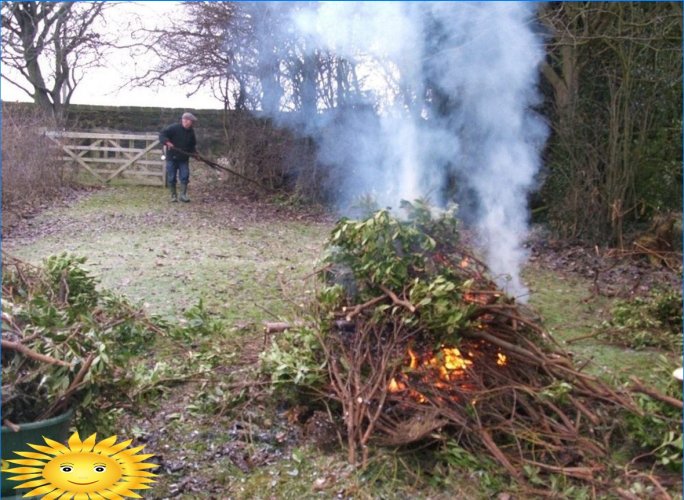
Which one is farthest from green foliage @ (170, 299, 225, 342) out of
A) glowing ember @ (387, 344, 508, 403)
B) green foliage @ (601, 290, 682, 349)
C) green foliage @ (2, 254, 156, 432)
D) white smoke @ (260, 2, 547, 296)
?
green foliage @ (601, 290, 682, 349)

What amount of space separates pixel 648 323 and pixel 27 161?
9.72m

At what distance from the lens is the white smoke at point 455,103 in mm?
6316

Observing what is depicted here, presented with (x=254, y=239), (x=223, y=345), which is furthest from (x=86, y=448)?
(x=254, y=239)

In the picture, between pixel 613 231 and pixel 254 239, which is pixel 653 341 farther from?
pixel 254 239

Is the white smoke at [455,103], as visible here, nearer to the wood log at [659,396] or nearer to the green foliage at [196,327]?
the green foliage at [196,327]

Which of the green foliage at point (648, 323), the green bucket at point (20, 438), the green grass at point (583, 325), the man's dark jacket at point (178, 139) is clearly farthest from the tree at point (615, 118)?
the green bucket at point (20, 438)

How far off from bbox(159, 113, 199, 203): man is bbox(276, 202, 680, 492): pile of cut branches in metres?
7.84

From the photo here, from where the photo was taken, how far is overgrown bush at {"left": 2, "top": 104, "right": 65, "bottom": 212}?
10633 mm

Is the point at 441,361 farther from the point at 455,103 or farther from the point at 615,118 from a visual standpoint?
the point at 615,118

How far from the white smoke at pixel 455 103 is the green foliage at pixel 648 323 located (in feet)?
2.73

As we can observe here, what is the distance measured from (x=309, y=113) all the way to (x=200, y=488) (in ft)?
24.6

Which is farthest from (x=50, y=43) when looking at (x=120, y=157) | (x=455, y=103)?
(x=455, y=103)

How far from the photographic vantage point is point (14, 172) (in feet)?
35.6

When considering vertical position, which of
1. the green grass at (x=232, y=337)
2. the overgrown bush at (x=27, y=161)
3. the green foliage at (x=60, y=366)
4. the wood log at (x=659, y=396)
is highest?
the overgrown bush at (x=27, y=161)
